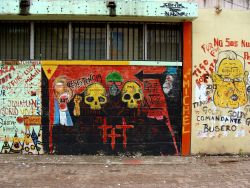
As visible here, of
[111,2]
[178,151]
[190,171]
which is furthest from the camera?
[178,151]

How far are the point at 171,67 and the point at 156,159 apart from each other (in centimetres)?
218

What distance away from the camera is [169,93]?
10133mm

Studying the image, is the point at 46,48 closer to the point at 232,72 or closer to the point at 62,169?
the point at 62,169

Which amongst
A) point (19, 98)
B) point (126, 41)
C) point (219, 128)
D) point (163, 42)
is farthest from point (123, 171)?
point (163, 42)

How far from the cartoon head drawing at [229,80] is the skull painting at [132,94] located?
1.83 m

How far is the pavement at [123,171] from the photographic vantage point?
25.9ft

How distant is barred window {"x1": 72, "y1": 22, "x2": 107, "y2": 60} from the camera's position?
1023 centimetres

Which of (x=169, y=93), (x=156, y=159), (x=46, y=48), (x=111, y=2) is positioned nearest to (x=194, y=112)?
(x=169, y=93)

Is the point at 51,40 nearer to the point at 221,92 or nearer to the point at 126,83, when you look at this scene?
the point at 126,83

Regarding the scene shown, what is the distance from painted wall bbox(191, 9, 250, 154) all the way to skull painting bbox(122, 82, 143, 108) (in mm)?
1318

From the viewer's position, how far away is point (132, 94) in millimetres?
10102

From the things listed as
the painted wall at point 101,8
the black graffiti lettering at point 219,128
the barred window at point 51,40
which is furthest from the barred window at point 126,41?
→ the black graffiti lettering at point 219,128

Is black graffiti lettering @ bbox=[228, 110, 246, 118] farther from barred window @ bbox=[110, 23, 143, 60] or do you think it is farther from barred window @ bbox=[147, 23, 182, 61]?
barred window @ bbox=[110, 23, 143, 60]

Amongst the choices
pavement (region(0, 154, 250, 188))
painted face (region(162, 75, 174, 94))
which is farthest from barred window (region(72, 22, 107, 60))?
pavement (region(0, 154, 250, 188))
